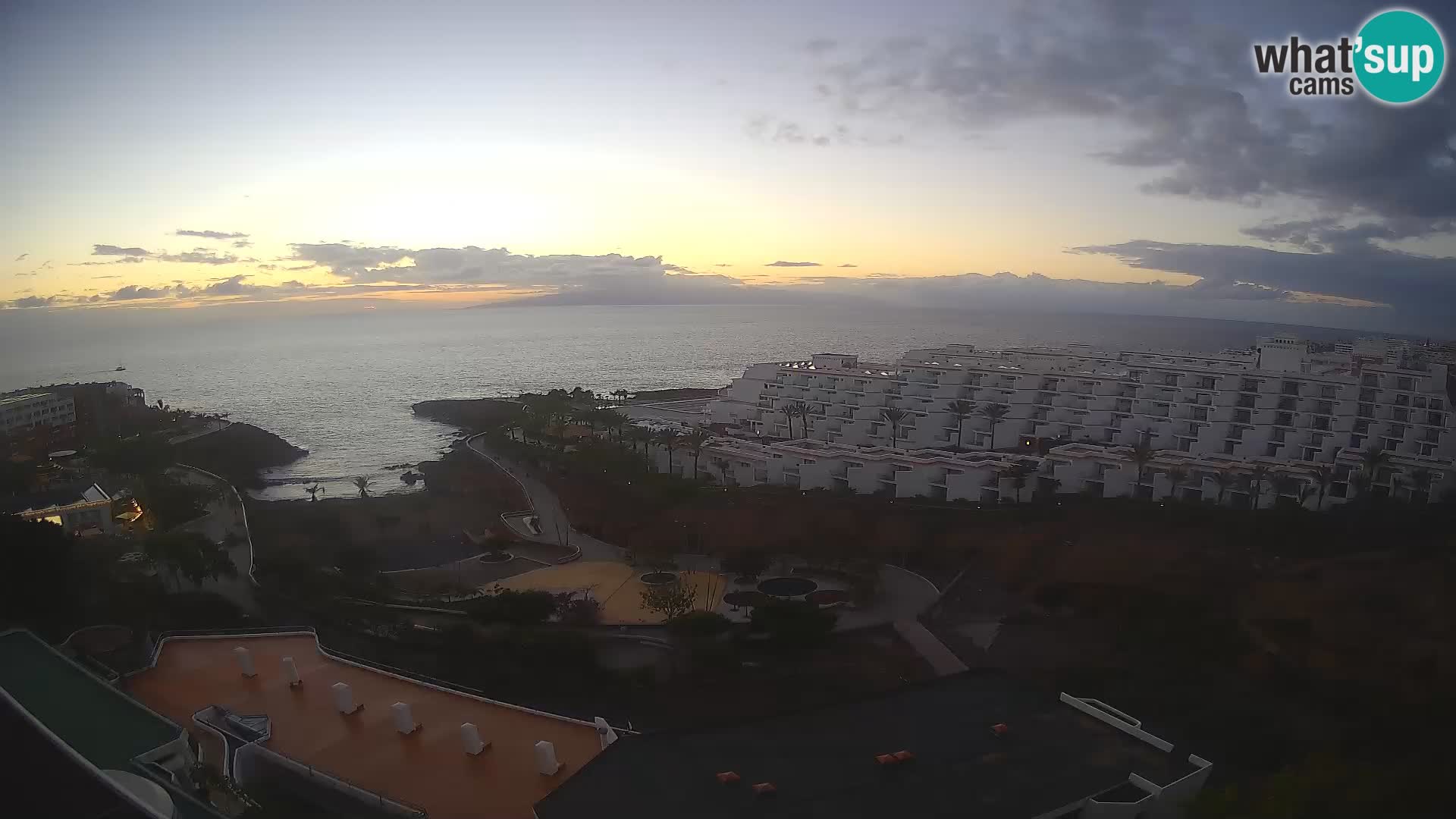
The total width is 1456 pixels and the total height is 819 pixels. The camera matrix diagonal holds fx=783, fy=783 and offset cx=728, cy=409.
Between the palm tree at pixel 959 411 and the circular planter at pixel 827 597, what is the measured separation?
15103mm

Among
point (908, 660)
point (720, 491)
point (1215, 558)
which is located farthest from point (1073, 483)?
point (908, 660)

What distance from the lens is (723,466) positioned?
87.2 feet

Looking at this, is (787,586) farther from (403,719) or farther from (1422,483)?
(1422,483)

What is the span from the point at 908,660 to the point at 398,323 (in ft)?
626

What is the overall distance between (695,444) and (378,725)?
18054mm

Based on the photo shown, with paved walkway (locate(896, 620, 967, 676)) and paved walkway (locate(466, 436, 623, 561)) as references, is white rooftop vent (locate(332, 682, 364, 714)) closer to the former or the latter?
paved walkway (locate(896, 620, 967, 676))

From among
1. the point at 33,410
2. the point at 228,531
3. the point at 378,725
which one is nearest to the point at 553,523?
the point at 228,531

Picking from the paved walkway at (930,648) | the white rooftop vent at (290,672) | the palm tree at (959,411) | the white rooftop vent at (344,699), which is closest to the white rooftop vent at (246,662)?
the white rooftop vent at (290,672)

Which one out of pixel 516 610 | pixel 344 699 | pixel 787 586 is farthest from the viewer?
pixel 787 586

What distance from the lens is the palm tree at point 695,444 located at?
26812 mm

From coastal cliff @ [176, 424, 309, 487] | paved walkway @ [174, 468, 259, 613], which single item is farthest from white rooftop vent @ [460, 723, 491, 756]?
coastal cliff @ [176, 424, 309, 487]

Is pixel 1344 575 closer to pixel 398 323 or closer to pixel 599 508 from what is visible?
pixel 599 508

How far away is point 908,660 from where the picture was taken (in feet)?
43.4

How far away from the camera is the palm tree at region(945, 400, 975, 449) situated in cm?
2975
